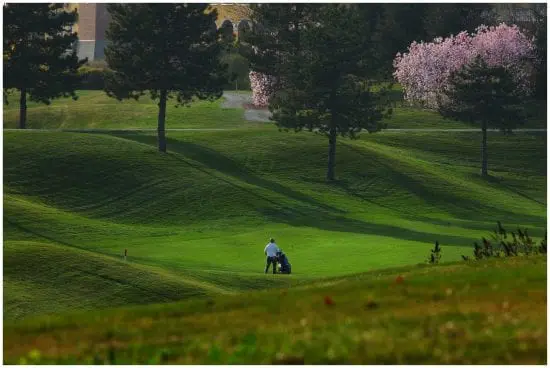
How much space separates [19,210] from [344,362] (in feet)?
189

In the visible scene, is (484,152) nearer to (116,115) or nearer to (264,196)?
(264,196)

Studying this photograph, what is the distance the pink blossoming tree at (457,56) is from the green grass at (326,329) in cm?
9341

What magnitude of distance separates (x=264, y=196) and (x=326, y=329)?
6603cm

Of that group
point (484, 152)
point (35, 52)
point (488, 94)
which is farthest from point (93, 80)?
point (488, 94)

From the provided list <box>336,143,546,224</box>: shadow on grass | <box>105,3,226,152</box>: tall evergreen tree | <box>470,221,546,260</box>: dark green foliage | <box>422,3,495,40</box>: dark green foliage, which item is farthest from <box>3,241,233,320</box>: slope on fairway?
<box>422,3,495,40</box>: dark green foliage

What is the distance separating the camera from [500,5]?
17300 centimetres

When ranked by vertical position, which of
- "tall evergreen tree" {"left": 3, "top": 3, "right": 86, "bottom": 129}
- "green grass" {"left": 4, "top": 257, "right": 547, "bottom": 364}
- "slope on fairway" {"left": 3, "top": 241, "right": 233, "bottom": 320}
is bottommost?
"slope on fairway" {"left": 3, "top": 241, "right": 233, "bottom": 320}

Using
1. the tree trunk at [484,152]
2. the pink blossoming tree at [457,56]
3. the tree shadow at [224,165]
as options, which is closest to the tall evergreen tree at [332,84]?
the tree shadow at [224,165]

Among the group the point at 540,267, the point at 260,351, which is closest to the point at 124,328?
the point at 260,351

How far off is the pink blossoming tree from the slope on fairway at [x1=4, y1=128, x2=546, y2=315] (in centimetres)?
899

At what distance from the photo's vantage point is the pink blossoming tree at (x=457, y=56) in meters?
114

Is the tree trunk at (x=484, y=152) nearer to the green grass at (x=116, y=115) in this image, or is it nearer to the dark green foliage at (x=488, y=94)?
the dark green foliage at (x=488, y=94)

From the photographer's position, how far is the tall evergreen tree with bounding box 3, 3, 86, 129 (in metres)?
93.6

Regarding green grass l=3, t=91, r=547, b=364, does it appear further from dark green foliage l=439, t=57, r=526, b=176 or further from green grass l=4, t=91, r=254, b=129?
dark green foliage l=439, t=57, r=526, b=176
